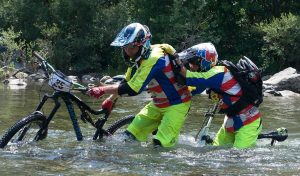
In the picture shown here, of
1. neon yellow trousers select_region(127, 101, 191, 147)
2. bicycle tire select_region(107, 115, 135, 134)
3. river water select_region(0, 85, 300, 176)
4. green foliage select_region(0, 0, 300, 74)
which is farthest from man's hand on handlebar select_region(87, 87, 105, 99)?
green foliage select_region(0, 0, 300, 74)

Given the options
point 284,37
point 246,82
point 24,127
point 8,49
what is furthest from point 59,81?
point 8,49

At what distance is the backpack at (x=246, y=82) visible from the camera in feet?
30.1

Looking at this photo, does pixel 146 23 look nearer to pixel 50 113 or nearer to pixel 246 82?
pixel 50 113

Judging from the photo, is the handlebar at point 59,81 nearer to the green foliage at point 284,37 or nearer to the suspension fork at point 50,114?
the suspension fork at point 50,114

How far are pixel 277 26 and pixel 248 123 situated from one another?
76.8ft

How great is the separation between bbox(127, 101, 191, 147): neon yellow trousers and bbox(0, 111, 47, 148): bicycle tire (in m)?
1.35

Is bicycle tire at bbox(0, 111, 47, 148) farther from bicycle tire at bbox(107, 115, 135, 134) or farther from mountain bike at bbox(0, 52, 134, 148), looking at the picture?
bicycle tire at bbox(107, 115, 135, 134)

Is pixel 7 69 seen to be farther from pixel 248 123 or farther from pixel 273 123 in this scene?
pixel 248 123

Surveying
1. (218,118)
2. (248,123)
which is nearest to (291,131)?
(218,118)

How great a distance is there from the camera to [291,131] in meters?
13.2

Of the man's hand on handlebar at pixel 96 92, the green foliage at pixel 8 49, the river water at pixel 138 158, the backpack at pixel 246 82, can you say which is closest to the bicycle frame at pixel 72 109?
the river water at pixel 138 158

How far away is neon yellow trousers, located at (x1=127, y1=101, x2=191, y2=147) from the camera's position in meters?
9.11

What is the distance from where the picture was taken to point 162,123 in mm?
9180

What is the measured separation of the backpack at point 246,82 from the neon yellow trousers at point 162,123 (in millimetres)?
761
